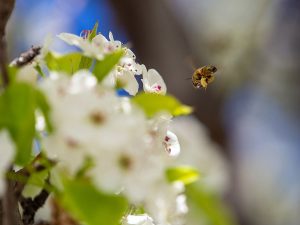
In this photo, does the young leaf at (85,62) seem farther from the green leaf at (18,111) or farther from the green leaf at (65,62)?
the green leaf at (18,111)

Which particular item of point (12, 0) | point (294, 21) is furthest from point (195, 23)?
point (12, 0)

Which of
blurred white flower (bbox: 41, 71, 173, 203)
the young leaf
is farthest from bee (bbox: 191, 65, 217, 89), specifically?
blurred white flower (bbox: 41, 71, 173, 203)

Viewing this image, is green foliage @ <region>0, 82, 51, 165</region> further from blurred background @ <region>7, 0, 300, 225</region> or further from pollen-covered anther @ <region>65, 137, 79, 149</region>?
blurred background @ <region>7, 0, 300, 225</region>

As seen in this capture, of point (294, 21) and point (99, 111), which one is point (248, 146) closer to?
point (294, 21)

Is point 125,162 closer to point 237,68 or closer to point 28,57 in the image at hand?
point 28,57

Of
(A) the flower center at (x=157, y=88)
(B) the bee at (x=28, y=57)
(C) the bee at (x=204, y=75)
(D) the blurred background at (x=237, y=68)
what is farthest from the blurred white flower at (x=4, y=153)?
(D) the blurred background at (x=237, y=68)

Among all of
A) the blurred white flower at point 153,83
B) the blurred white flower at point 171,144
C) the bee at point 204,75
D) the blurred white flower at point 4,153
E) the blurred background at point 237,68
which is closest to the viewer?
the blurred white flower at point 4,153
